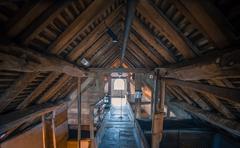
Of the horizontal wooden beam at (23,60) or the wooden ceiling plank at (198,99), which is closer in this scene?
the horizontal wooden beam at (23,60)

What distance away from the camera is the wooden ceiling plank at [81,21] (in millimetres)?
1953

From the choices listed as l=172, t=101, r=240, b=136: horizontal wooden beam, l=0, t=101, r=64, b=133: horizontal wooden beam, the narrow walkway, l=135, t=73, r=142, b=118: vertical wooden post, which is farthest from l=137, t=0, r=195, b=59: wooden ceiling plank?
l=135, t=73, r=142, b=118: vertical wooden post

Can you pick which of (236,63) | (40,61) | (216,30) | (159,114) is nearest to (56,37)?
(40,61)

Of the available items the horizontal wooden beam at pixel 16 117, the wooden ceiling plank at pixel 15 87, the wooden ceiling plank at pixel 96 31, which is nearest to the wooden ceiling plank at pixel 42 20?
the wooden ceiling plank at pixel 15 87

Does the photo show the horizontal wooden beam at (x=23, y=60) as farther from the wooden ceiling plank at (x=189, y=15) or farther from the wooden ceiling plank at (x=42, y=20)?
the wooden ceiling plank at (x=189, y=15)

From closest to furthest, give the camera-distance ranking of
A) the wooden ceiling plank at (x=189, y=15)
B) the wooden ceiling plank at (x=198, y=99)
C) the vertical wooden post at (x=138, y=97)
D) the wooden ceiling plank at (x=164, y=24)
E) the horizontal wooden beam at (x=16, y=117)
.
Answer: the wooden ceiling plank at (x=189, y=15) → the wooden ceiling plank at (x=164, y=24) → the horizontal wooden beam at (x=16, y=117) → the wooden ceiling plank at (x=198, y=99) → the vertical wooden post at (x=138, y=97)

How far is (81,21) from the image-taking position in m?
2.10

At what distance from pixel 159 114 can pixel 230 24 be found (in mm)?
2614

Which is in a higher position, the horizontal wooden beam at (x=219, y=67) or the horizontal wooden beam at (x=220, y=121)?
the horizontal wooden beam at (x=219, y=67)

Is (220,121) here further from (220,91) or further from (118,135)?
(118,135)

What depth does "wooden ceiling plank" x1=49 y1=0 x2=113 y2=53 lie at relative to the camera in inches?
76.9

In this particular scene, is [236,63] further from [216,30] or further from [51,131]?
[51,131]

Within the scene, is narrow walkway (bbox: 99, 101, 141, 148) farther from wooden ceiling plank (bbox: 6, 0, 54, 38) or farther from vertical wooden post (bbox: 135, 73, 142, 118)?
wooden ceiling plank (bbox: 6, 0, 54, 38)

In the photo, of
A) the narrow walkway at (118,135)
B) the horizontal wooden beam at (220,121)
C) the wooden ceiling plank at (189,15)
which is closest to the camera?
the wooden ceiling plank at (189,15)
